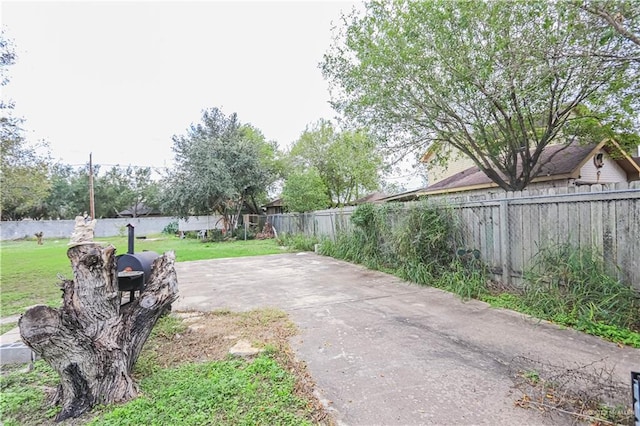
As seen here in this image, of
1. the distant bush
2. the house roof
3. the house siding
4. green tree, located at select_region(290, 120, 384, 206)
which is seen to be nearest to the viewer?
the house roof

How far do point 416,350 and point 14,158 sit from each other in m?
10.7

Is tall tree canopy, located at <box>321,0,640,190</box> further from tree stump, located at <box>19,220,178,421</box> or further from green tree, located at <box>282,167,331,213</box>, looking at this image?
green tree, located at <box>282,167,331,213</box>

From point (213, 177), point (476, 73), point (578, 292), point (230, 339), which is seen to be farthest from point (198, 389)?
point (213, 177)

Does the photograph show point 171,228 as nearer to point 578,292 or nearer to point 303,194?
point 303,194

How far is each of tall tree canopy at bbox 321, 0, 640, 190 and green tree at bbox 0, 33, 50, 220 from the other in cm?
716

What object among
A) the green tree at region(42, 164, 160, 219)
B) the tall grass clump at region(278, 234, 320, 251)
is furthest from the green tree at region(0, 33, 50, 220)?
the green tree at region(42, 164, 160, 219)

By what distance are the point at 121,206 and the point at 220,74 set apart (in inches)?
1083

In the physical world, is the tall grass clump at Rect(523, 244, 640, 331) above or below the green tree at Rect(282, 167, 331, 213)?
below

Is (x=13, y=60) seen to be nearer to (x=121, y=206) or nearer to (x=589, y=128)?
(x=589, y=128)

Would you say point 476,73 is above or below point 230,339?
above

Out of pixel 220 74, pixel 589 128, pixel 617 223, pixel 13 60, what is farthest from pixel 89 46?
pixel 589 128

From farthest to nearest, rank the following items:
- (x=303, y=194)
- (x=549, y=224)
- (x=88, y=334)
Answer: (x=303, y=194) < (x=549, y=224) < (x=88, y=334)

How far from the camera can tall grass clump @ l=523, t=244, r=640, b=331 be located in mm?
3270

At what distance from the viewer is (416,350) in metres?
2.92
